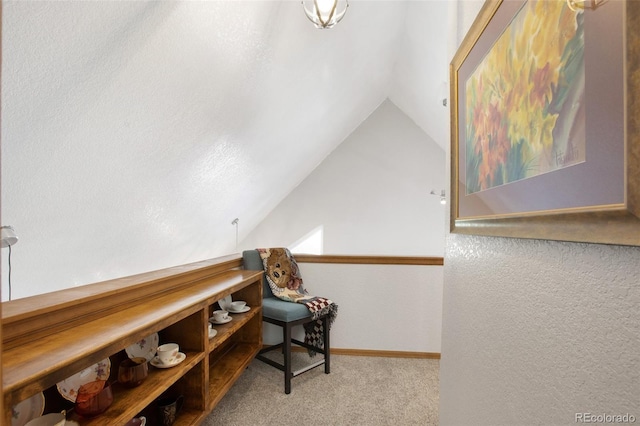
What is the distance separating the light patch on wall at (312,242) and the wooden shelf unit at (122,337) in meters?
2.81

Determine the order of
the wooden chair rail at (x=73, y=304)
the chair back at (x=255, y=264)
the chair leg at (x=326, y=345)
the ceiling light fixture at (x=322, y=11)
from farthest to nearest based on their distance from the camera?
the chair back at (x=255, y=264) → the chair leg at (x=326, y=345) → the ceiling light fixture at (x=322, y=11) → the wooden chair rail at (x=73, y=304)

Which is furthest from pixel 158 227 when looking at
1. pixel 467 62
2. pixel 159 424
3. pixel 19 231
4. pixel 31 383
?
pixel 467 62

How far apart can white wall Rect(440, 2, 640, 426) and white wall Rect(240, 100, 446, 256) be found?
346 centimetres

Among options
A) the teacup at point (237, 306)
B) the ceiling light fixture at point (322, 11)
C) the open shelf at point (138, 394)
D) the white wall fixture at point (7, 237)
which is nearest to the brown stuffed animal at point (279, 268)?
the teacup at point (237, 306)

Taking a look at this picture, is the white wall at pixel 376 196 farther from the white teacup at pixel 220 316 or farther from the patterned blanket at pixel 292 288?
the white teacup at pixel 220 316

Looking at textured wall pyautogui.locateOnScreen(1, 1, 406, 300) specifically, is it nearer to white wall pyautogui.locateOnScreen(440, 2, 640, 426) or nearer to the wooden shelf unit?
the wooden shelf unit

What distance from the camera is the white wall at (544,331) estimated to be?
0.47m

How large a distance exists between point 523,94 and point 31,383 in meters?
1.31

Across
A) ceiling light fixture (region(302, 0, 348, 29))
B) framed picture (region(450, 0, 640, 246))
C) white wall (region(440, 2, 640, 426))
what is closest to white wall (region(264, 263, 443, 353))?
white wall (region(440, 2, 640, 426))

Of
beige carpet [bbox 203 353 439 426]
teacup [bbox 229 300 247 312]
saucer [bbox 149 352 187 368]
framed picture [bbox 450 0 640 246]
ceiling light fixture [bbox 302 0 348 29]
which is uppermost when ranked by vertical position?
ceiling light fixture [bbox 302 0 348 29]

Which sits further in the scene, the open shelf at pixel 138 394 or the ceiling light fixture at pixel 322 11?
the ceiling light fixture at pixel 322 11

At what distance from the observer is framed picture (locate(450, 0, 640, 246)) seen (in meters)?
0.44

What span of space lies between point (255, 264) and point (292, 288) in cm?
35

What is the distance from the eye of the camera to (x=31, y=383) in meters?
0.68
